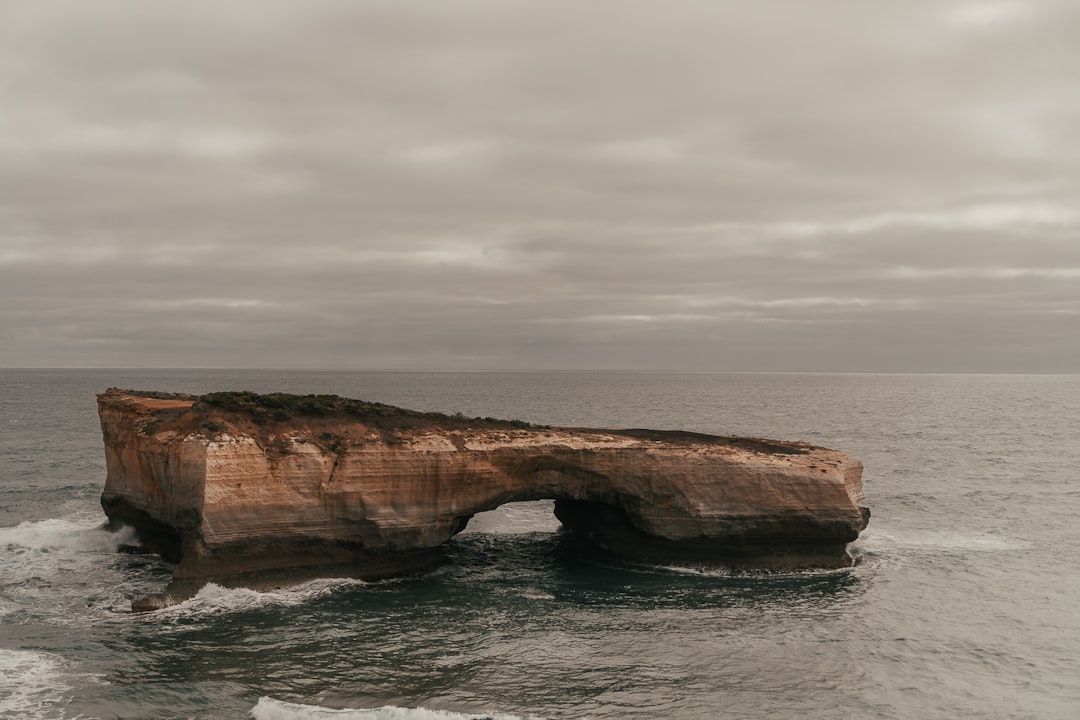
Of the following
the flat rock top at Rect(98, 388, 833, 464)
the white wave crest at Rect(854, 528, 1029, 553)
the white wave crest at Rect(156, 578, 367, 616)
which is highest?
the flat rock top at Rect(98, 388, 833, 464)

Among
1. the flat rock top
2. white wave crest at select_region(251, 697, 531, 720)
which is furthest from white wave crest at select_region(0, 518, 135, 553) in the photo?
white wave crest at select_region(251, 697, 531, 720)

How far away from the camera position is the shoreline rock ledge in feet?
89.9

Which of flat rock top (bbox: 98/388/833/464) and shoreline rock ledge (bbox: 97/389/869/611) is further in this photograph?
flat rock top (bbox: 98/388/833/464)

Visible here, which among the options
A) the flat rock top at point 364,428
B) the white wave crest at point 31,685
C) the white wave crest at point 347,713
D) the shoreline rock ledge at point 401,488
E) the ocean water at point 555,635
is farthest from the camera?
the flat rock top at point 364,428

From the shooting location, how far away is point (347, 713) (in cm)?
1816

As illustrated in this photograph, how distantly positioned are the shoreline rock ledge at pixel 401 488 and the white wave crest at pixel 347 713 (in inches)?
374

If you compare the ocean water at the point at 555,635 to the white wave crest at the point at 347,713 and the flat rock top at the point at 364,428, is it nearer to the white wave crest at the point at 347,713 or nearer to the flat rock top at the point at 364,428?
the white wave crest at the point at 347,713

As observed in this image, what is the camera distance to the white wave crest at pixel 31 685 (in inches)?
720

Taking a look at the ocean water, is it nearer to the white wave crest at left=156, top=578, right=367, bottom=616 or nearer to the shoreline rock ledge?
the white wave crest at left=156, top=578, right=367, bottom=616

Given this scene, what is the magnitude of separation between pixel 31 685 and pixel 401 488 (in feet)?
42.5

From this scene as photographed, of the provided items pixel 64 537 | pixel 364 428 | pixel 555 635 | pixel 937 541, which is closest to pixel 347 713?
pixel 555 635

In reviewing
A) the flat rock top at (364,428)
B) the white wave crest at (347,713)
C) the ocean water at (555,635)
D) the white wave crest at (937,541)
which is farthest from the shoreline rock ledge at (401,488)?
the white wave crest at (347,713)

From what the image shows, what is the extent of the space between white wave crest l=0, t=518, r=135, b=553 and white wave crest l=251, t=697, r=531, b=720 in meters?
19.6

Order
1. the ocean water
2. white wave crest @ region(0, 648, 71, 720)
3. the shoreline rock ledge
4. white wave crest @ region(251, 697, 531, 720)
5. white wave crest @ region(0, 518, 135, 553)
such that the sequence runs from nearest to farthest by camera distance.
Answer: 1. white wave crest @ region(251, 697, 531, 720)
2. white wave crest @ region(0, 648, 71, 720)
3. the ocean water
4. the shoreline rock ledge
5. white wave crest @ region(0, 518, 135, 553)
